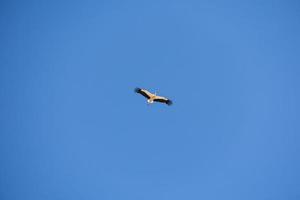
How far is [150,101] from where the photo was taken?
36.6 meters

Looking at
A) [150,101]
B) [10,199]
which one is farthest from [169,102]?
[10,199]

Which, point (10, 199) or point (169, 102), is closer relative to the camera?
point (169, 102)

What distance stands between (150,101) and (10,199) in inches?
2082

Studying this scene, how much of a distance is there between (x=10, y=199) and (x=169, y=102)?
2152 inches

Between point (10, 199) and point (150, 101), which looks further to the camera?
point (10, 199)

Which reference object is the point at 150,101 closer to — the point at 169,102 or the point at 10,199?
the point at 169,102

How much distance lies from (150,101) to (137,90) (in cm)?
213

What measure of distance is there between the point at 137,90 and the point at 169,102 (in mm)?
3570

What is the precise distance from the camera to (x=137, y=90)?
3538 cm

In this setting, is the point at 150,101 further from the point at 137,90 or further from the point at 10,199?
the point at 10,199

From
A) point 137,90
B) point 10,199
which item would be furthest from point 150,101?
point 10,199

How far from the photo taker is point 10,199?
7412 centimetres

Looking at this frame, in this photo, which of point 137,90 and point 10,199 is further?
point 10,199
